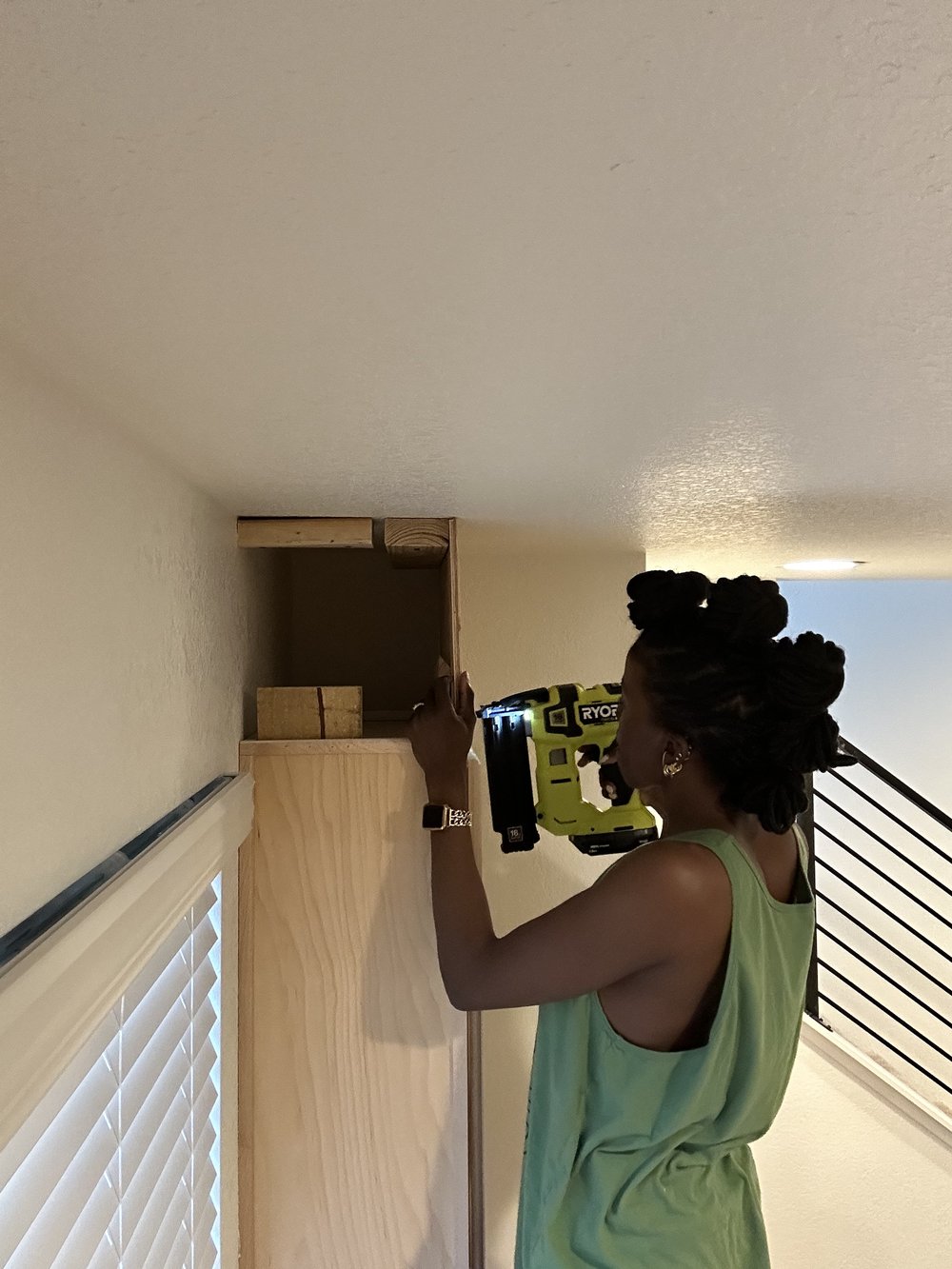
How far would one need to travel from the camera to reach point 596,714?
1419 mm

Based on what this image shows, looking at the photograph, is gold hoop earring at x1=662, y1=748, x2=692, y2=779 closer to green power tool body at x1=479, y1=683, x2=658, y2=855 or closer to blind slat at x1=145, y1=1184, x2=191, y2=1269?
green power tool body at x1=479, y1=683, x2=658, y2=855

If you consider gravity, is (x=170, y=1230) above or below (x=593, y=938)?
below

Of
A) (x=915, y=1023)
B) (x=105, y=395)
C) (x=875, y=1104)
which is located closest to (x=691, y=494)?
(x=105, y=395)

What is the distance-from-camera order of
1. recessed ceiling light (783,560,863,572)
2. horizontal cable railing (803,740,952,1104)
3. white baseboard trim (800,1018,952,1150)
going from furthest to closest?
horizontal cable railing (803,740,952,1104) → white baseboard trim (800,1018,952,1150) → recessed ceiling light (783,560,863,572)

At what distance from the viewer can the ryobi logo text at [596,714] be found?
1.42m

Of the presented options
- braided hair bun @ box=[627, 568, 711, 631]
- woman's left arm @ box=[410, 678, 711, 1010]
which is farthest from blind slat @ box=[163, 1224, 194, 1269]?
braided hair bun @ box=[627, 568, 711, 631]

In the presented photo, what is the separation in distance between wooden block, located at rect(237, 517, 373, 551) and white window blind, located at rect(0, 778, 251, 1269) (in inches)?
15.7

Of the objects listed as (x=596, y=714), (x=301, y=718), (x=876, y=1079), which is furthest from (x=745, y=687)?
(x=876, y=1079)

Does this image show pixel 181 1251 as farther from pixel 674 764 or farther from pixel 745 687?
pixel 745 687

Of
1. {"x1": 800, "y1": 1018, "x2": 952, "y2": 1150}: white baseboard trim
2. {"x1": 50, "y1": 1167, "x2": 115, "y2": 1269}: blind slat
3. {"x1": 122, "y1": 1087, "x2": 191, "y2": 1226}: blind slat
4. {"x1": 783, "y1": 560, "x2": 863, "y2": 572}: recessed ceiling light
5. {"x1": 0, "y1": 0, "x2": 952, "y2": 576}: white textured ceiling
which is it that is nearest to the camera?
{"x1": 0, "y1": 0, "x2": 952, "y2": 576}: white textured ceiling

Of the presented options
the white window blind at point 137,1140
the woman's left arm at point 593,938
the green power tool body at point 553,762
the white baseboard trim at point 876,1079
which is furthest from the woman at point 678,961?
the white baseboard trim at point 876,1079

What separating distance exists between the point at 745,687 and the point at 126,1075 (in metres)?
0.86

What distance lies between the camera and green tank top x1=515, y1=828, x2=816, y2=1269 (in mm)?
1187

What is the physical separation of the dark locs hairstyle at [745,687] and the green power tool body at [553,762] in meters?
0.19
